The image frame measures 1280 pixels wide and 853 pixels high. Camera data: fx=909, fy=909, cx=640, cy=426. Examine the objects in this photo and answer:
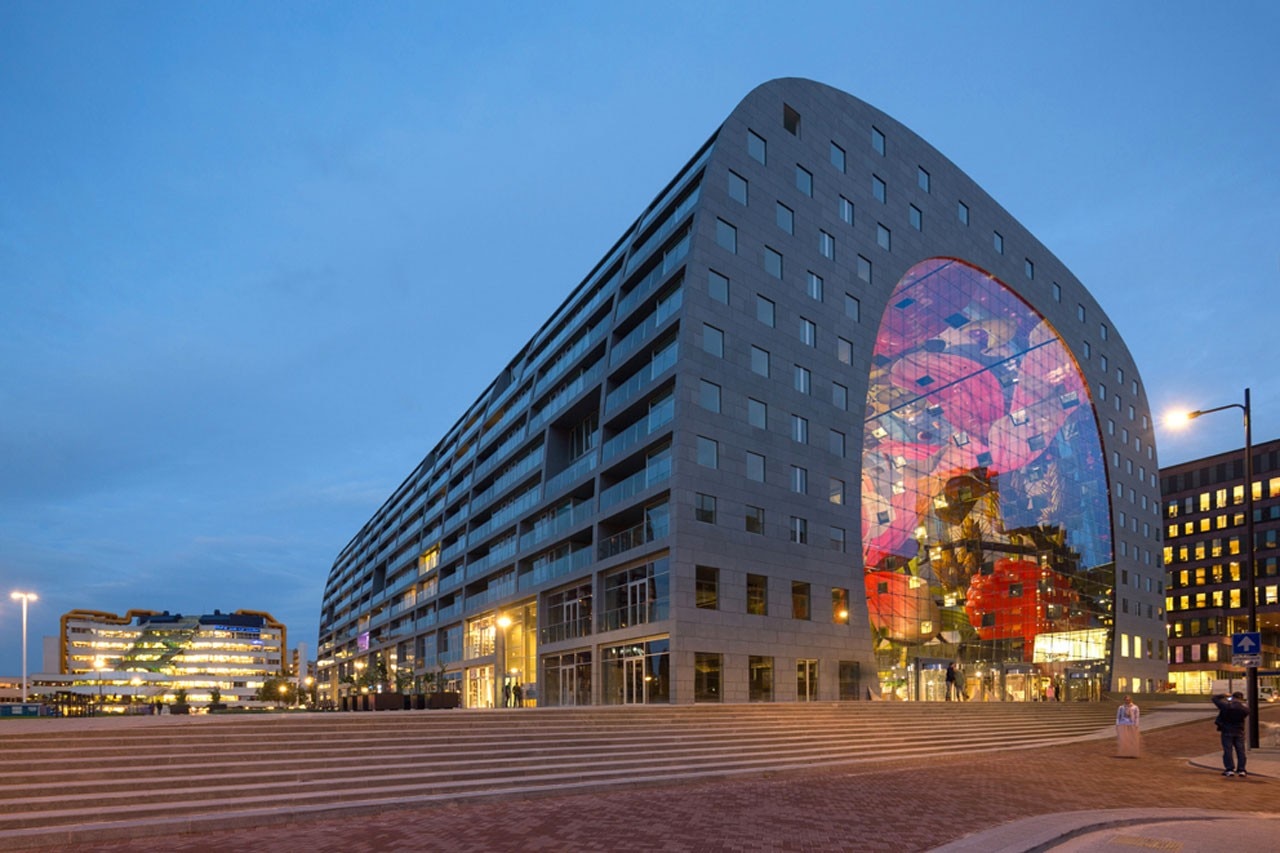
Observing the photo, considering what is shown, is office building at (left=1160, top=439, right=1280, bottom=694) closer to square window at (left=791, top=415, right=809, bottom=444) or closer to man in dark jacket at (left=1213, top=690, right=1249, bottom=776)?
square window at (left=791, top=415, right=809, bottom=444)

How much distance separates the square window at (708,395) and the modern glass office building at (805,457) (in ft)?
0.43

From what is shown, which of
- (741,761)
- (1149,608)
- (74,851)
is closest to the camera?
(74,851)

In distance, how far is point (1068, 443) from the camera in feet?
213

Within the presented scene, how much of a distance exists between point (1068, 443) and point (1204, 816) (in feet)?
185

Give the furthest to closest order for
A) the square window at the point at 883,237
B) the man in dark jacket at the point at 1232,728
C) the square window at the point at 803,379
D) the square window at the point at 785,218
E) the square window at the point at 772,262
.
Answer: the square window at the point at 883,237, the square window at the point at 785,218, the square window at the point at 803,379, the square window at the point at 772,262, the man in dark jacket at the point at 1232,728

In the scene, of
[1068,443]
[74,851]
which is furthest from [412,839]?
[1068,443]

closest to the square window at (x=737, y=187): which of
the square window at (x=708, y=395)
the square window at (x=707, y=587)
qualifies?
the square window at (x=708, y=395)

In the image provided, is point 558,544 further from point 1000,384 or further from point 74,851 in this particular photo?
point 74,851

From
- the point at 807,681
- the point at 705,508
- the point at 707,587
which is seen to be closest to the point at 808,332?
the point at 705,508

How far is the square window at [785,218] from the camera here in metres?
43.2

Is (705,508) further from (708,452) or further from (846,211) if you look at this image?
(846,211)

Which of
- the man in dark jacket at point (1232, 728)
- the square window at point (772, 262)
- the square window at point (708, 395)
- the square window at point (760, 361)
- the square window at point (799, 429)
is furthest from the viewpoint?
the square window at point (772, 262)

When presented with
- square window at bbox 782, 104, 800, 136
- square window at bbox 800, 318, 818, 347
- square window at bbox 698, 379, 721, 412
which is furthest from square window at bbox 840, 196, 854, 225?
square window at bbox 698, 379, 721, 412

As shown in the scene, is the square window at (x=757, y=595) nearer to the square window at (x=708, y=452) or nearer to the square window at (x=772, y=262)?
the square window at (x=708, y=452)
